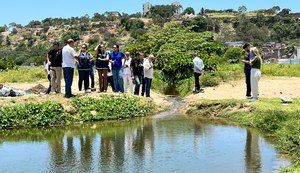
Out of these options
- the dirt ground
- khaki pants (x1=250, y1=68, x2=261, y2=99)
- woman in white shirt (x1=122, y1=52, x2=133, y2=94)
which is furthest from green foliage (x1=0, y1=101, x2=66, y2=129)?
khaki pants (x1=250, y1=68, x2=261, y2=99)

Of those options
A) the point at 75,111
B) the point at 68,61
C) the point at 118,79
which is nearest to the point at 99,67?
the point at 118,79

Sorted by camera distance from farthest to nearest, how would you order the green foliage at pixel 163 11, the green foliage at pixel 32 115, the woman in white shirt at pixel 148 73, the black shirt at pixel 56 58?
the green foliage at pixel 163 11
the woman in white shirt at pixel 148 73
the black shirt at pixel 56 58
the green foliage at pixel 32 115

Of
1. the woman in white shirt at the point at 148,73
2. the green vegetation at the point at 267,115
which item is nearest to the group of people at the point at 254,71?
the green vegetation at the point at 267,115

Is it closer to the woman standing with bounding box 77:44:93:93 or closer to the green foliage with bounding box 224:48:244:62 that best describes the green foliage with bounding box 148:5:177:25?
the green foliage with bounding box 224:48:244:62

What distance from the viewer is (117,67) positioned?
15008 millimetres

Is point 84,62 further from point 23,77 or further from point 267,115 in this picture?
point 23,77

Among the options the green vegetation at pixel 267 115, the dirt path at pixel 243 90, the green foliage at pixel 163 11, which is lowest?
the green vegetation at pixel 267 115

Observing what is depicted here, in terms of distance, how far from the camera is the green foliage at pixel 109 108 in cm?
1266

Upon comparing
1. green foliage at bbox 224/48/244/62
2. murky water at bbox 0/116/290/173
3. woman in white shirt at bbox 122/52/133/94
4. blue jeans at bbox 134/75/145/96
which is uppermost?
green foliage at bbox 224/48/244/62

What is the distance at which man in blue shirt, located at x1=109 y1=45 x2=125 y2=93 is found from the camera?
48.9 ft

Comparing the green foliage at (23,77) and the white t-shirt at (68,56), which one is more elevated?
the white t-shirt at (68,56)

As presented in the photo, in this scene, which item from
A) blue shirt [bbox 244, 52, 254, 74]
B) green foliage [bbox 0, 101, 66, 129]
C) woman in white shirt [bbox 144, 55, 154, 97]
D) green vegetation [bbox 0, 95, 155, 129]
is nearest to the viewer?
green foliage [bbox 0, 101, 66, 129]

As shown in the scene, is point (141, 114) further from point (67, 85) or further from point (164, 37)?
point (164, 37)

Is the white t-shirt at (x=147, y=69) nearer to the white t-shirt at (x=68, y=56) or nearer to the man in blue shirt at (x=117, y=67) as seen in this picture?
the man in blue shirt at (x=117, y=67)
